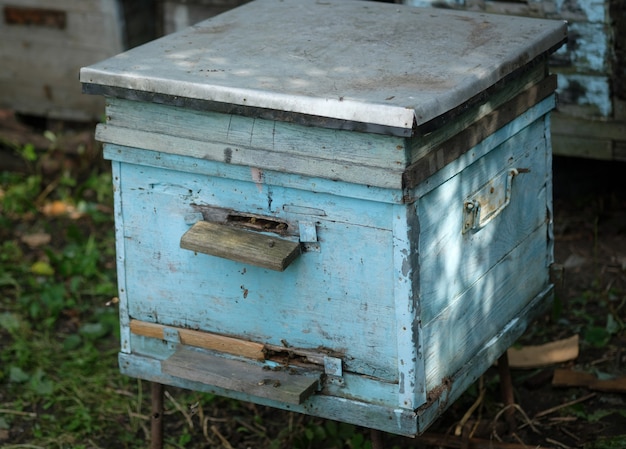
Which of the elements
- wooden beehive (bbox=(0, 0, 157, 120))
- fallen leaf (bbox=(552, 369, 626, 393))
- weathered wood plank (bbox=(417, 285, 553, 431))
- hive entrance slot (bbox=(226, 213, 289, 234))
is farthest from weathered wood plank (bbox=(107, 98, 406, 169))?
wooden beehive (bbox=(0, 0, 157, 120))

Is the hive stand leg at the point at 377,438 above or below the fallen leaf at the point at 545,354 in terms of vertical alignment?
above

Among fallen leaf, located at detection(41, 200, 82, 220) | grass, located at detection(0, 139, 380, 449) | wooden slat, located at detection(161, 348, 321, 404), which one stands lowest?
grass, located at detection(0, 139, 380, 449)

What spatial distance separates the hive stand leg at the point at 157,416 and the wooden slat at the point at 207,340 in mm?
228

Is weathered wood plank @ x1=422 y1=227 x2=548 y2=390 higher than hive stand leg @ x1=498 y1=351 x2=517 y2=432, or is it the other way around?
weathered wood plank @ x1=422 y1=227 x2=548 y2=390

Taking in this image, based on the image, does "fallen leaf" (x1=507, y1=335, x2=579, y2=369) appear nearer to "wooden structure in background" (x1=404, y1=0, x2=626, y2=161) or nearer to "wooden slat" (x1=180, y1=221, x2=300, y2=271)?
"wooden structure in background" (x1=404, y1=0, x2=626, y2=161)

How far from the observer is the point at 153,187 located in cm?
248

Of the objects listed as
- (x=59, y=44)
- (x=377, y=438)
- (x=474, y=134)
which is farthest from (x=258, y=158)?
(x=59, y=44)

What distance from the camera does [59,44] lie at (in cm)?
513

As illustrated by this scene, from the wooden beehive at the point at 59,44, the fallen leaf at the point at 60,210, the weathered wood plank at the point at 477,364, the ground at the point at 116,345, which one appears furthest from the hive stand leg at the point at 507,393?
the wooden beehive at the point at 59,44

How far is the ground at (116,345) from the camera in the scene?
317 cm

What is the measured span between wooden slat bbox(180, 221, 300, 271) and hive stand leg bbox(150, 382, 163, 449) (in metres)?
0.59

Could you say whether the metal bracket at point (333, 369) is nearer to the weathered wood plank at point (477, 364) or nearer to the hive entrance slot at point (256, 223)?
the weathered wood plank at point (477, 364)

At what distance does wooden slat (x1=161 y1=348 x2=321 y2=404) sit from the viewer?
2377 millimetres

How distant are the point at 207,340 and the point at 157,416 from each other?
0.43 m
